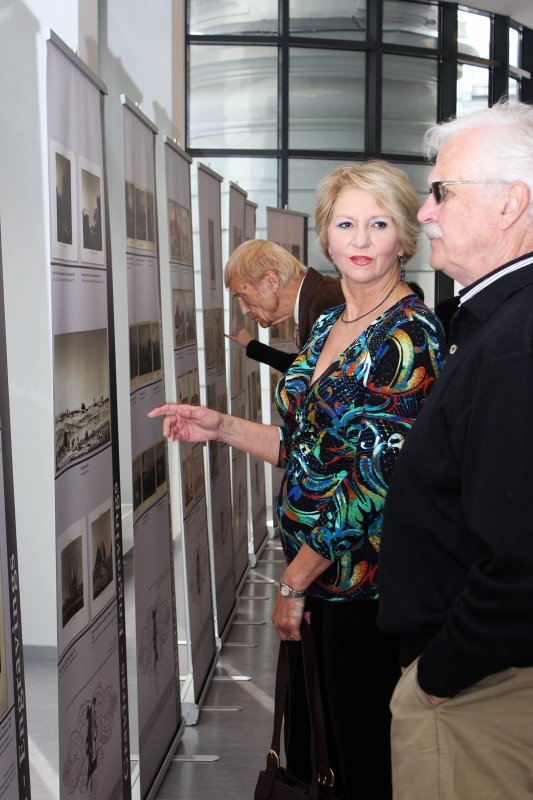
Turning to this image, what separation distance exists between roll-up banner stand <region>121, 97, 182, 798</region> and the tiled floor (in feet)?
0.53

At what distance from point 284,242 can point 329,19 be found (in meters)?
3.09

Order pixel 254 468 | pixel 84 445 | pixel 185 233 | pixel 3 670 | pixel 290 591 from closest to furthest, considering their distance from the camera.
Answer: pixel 3 670 < pixel 290 591 < pixel 84 445 < pixel 185 233 < pixel 254 468

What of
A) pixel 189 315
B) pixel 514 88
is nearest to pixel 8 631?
pixel 189 315

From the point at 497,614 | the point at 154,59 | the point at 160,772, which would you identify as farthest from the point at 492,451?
the point at 154,59

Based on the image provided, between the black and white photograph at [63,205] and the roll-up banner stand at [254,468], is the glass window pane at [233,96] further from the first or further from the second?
the black and white photograph at [63,205]

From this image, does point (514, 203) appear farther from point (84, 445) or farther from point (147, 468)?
point (147, 468)

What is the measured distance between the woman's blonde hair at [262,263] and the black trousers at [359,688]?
2.08 metres

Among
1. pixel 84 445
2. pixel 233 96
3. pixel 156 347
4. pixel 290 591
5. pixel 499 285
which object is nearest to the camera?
pixel 499 285

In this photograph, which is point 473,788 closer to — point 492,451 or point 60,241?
point 492,451

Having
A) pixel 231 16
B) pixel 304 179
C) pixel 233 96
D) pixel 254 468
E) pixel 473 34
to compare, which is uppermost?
pixel 473 34

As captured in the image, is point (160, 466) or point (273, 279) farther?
point (273, 279)

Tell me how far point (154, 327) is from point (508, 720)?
2.02 m

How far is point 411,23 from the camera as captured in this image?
30.7 feet

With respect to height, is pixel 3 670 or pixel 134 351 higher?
pixel 134 351
